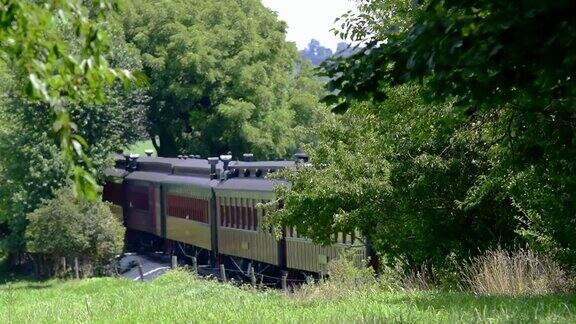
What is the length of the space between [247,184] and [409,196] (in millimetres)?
12897

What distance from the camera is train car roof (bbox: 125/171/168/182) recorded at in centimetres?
4242

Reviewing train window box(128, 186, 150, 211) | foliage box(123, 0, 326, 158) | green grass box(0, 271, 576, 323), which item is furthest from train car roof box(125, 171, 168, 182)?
green grass box(0, 271, 576, 323)

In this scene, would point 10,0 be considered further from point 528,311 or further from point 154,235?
point 154,235

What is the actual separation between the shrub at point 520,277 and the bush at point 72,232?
25.4m

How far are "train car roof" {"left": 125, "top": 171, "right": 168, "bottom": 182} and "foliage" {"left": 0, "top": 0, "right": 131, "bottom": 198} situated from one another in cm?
3665

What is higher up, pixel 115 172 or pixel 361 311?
pixel 361 311

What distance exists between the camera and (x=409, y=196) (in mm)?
19047

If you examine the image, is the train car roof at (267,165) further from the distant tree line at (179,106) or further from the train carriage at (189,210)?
the distant tree line at (179,106)

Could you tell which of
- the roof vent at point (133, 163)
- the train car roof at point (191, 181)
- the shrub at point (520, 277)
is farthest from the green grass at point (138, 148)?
the shrub at point (520, 277)

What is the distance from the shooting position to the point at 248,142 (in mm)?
51750

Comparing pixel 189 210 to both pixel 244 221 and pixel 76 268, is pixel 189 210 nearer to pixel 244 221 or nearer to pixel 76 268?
pixel 76 268

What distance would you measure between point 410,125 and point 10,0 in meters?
11.1

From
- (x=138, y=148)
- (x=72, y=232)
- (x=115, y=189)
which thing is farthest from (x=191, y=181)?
(x=138, y=148)

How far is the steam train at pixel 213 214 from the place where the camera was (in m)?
28.7
